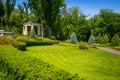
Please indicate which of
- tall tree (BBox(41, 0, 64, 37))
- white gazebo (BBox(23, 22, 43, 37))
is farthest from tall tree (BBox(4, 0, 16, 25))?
tall tree (BBox(41, 0, 64, 37))

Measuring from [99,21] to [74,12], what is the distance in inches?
A: 351

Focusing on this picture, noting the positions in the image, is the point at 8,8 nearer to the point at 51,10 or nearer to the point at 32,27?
the point at 32,27

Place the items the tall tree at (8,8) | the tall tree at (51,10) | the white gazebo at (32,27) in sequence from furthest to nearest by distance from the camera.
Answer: the tall tree at (8,8) → the white gazebo at (32,27) → the tall tree at (51,10)

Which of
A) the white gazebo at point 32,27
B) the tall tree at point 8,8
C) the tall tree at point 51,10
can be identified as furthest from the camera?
the tall tree at point 8,8

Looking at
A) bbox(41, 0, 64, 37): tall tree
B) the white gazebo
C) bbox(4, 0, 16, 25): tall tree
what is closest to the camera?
bbox(41, 0, 64, 37): tall tree

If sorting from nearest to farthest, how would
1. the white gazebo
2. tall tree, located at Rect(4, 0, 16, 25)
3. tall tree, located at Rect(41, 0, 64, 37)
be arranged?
1. tall tree, located at Rect(41, 0, 64, 37)
2. the white gazebo
3. tall tree, located at Rect(4, 0, 16, 25)

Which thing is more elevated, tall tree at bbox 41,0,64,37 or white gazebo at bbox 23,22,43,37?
tall tree at bbox 41,0,64,37

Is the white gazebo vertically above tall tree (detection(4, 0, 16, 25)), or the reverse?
tall tree (detection(4, 0, 16, 25))

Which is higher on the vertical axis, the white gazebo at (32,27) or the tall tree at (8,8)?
the tall tree at (8,8)

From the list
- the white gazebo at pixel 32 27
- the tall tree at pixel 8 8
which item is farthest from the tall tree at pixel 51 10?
the tall tree at pixel 8 8

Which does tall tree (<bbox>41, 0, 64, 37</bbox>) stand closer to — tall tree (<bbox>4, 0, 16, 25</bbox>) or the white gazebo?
the white gazebo

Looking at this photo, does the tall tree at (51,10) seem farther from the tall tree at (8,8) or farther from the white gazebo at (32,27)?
the tall tree at (8,8)

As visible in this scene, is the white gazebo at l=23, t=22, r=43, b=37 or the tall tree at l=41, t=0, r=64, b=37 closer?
the tall tree at l=41, t=0, r=64, b=37

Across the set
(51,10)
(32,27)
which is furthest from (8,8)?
(51,10)
